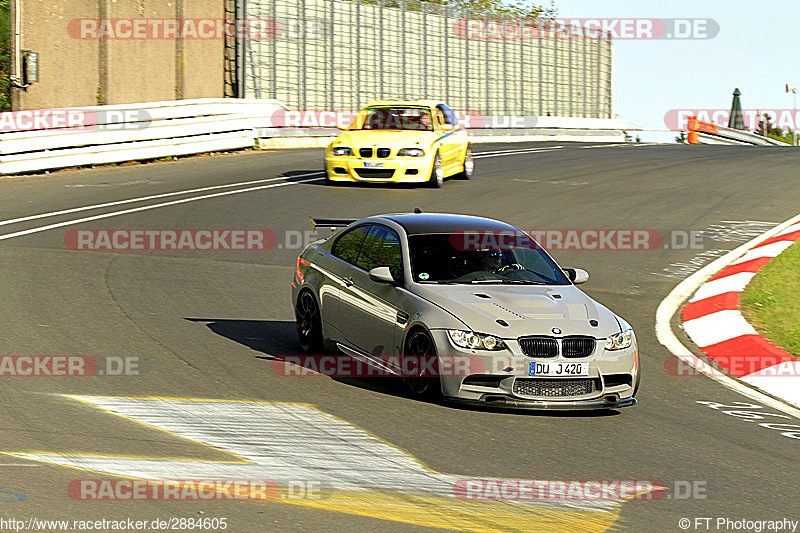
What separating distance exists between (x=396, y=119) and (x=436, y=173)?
5.45ft

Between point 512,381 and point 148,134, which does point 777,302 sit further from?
point 148,134

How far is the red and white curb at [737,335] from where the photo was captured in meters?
10.3

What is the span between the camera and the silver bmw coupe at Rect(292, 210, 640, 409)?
8.55 m

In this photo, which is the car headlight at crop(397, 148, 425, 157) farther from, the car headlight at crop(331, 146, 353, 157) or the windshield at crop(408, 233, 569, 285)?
the windshield at crop(408, 233, 569, 285)

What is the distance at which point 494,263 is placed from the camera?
385 inches

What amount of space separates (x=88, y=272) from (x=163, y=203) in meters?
6.02

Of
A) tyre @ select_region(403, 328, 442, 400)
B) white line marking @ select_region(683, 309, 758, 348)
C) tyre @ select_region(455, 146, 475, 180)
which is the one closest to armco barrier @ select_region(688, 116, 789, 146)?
tyre @ select_region(455, 146, 475, 180)

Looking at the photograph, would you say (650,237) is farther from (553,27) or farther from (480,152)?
(553,27)

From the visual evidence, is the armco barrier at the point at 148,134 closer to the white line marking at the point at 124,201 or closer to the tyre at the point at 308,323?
the white line marking at the point at 124,201

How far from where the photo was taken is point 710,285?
556 inches

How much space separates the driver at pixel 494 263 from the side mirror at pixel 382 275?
84 centimetres

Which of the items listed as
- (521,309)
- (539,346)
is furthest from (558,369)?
(521,309)

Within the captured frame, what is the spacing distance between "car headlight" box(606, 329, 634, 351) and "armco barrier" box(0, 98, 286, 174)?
16.9m

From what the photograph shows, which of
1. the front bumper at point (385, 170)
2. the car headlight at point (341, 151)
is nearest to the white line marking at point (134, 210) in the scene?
the car headlight at point (341, 151)
